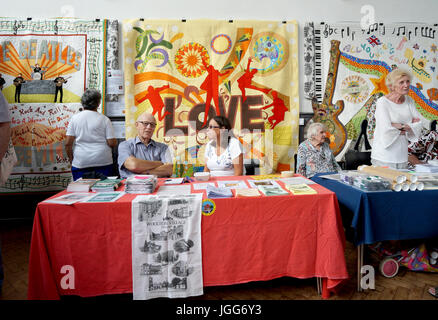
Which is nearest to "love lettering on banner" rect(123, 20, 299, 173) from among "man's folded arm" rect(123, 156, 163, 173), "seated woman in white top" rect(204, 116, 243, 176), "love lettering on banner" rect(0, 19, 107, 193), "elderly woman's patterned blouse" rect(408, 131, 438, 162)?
"love lettering on banner" rect(0, 19, 107, 193)

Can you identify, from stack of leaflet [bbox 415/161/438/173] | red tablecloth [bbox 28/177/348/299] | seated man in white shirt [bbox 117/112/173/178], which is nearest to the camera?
red tablecloth [bbox 28/177/348/299]

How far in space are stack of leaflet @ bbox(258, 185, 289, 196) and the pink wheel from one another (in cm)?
102

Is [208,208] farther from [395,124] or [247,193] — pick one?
[395,124]

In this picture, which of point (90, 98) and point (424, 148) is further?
point (424, 148)

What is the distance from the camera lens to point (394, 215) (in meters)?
1.75

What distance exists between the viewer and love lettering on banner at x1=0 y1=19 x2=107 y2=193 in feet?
10.9

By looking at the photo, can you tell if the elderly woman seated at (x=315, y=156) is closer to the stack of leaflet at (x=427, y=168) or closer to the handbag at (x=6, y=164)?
the stack of leaflet at (x=427, y=168)

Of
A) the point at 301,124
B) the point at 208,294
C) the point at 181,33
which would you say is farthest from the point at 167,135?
the point at 208,294

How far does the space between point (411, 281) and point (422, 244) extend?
30 centimetres

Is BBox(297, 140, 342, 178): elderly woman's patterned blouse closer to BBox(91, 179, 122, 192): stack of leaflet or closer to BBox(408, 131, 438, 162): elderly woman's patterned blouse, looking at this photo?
BBox(408, 131, 438, 162): elderly woman's patterned blouse

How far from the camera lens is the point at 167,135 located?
3.55m

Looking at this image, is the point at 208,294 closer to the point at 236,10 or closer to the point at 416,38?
the point at 236,10

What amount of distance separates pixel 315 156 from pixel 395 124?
0.75 m

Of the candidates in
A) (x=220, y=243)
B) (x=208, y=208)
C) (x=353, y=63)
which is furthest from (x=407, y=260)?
(x=353, y=63)
